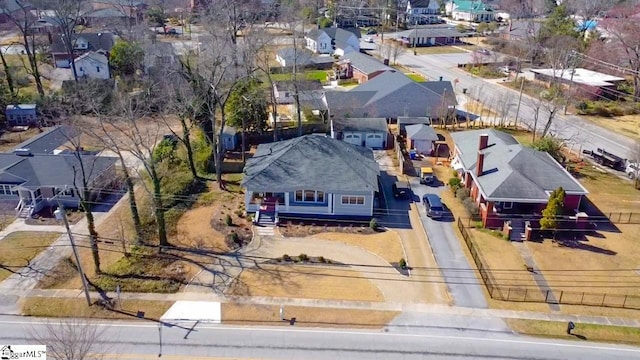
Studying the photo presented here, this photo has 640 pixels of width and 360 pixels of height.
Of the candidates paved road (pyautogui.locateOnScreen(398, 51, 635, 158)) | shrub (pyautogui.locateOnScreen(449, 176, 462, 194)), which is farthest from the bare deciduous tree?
paved road (pyautogui.locateOnScreen(398, 51, 635, 158))

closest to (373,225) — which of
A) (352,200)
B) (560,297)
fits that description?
(352,200)

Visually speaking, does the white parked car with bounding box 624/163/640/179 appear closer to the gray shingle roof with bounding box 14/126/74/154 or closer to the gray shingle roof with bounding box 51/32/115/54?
the gray shingle roof with bounding box 14/126/74/154

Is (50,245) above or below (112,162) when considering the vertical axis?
below

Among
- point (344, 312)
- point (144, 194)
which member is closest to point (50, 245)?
point (144, 194)

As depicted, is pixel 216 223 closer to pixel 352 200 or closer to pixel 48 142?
pixel 352 200

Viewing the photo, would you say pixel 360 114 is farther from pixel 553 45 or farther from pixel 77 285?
pixel 553 45

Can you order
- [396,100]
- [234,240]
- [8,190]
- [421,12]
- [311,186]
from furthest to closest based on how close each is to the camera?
1. [421,12]
2. [396,100]
3. [8,190]
4. [311,186]
5. [234,240]
